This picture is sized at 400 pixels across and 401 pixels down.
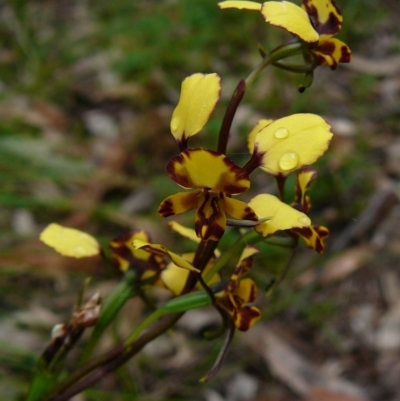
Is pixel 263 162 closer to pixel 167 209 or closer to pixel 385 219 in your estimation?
pixel 167 209

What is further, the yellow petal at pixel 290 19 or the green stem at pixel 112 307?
the green stem at pixel 112 307

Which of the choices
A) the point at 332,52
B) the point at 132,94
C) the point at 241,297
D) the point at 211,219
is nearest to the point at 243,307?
the point at 241,297

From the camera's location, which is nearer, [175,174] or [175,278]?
[175,174]

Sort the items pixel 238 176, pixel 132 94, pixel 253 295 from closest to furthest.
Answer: pixel 238 176
pixel 253 295
pixel 132 94

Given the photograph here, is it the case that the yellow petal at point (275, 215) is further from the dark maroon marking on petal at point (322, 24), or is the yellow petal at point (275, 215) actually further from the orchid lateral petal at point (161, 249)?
the dark maroon marking on petal at point (322, 24)

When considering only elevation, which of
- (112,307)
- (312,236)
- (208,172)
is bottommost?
(112,307)

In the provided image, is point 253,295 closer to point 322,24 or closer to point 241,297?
point 241,297

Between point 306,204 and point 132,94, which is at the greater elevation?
point 306,204

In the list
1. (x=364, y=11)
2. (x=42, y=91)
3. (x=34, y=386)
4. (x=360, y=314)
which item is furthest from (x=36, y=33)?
(x=34, y=386)

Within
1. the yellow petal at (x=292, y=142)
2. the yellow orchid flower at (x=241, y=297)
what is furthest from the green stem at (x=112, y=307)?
the yellow petal at (x=292, y=142)
